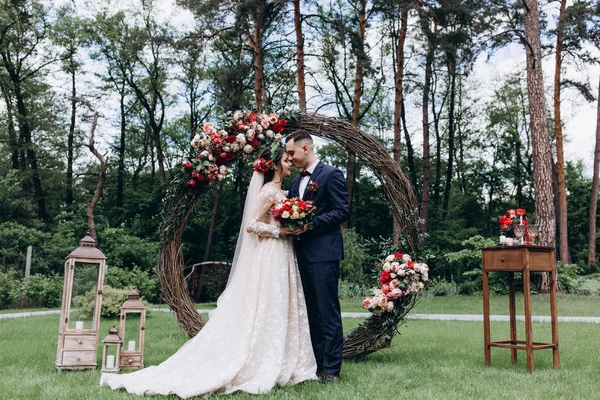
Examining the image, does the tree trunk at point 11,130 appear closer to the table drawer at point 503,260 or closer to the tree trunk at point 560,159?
the tree trunk at point 560,159

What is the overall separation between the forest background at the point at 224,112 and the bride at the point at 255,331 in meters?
11.9

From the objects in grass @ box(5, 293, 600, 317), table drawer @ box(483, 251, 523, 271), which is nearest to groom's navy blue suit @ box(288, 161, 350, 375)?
table drawer @ box(483, 251, 523, 271)

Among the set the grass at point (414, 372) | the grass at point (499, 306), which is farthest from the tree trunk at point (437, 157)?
the grass at point (414, 372)

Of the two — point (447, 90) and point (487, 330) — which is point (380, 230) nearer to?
point (447, 90)

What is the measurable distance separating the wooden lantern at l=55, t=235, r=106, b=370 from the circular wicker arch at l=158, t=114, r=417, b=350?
2.88ft

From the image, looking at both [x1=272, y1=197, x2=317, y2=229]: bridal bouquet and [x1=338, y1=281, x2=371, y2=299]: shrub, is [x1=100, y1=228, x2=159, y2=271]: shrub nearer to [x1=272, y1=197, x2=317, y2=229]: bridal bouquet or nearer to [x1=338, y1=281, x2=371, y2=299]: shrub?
[x1=338, y1=281, x2=371, y2=299]: shrub

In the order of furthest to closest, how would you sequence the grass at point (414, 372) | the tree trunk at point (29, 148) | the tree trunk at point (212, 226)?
the tree trunk at point (29, 148), the tree trunk at point (212, 226), the grass at point (414, 372)

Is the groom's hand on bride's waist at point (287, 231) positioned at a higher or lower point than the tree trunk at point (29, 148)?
lower

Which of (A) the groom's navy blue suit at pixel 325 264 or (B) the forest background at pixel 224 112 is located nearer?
(A) the groom's navy blue suit at pixel 325 264

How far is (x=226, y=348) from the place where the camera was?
4.59 m

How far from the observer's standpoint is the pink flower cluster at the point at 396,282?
5668 millimetres

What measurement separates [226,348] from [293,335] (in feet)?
2.01

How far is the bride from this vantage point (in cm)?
427

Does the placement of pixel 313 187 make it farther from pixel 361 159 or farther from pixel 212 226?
pixel 212 226
